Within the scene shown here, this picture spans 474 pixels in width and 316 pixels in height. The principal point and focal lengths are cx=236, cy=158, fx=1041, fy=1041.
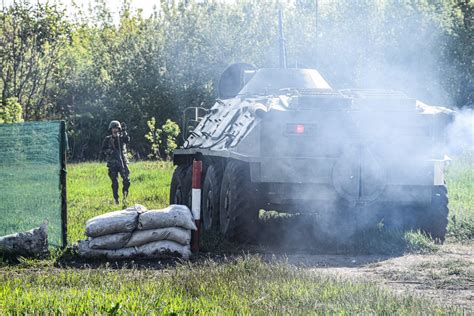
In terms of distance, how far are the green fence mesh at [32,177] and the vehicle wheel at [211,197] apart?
2476mm

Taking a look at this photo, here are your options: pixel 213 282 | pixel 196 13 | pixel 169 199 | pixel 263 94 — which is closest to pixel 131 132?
pixel 196 13

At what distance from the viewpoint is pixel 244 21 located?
49.5m

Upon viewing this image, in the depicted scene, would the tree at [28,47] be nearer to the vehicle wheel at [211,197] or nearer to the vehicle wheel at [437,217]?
the vehicle wheel at [211,197]

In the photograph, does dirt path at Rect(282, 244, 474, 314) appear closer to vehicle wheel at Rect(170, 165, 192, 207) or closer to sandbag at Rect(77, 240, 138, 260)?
sandbag at Rect(77, 240, 138, 260)

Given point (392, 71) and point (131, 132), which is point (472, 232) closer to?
point (392, 71)

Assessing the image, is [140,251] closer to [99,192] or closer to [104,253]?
[104,253]

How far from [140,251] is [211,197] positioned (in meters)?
2.90

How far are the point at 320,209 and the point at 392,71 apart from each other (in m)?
22.7

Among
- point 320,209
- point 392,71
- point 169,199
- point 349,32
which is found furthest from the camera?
point 349,32

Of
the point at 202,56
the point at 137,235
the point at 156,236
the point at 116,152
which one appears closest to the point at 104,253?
the point at 137,235

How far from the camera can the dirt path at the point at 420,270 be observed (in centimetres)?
873

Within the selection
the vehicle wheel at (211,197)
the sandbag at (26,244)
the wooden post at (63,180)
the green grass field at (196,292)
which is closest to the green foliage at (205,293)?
the green grass field at (196,292)

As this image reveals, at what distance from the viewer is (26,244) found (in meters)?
11.1

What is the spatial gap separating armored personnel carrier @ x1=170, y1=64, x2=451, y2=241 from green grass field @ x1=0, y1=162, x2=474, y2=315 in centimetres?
171
